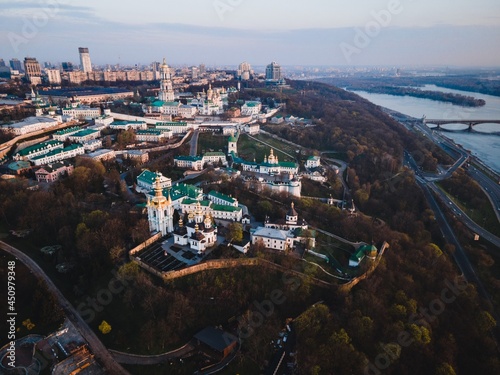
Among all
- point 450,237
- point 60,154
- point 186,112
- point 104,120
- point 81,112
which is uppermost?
point 81,112

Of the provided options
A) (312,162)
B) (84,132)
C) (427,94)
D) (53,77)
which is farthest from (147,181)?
(427,94)

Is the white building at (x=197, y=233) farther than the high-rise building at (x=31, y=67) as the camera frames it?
No

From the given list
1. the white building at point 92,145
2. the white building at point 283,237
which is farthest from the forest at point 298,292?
the white building at point 92,145

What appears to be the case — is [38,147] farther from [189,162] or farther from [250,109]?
[250,109]

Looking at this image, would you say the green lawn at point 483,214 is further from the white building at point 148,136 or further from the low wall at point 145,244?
the white building at point 148,136

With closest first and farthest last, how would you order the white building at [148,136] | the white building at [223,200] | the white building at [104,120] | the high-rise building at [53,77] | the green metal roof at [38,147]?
the white building at [223,200] < the green metal roof at [38,147] < the white building at [148,136] < the white building at [104,120] < the high-rise building at [53,77]

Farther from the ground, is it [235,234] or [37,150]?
[37,150]

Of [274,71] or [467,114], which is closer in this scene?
[467,114]
